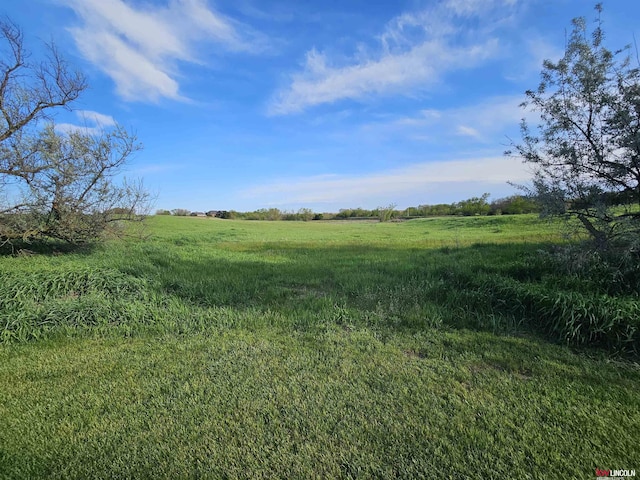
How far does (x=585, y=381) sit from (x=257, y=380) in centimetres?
346

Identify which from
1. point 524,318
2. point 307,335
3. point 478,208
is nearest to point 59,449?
point 307,335

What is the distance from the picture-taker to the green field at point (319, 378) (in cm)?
239

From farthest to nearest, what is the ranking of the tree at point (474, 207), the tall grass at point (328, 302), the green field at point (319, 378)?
the tree at point (474, 207)
the tall grass at point (328, 302)
the green field at point (319, 378)

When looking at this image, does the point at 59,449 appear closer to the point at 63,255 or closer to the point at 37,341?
the point at 37,341

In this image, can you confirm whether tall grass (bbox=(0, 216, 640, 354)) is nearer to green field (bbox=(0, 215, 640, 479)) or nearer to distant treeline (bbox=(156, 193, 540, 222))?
green field (bbox=(0, 215, 640, 479))

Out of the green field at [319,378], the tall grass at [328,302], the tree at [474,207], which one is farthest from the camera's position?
the tree at [474,207]

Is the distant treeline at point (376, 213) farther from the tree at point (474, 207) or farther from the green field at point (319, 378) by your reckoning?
the green field at point (319, 378)

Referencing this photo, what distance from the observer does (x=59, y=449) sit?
252 cm

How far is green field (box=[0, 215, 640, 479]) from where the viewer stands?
94.0 inches

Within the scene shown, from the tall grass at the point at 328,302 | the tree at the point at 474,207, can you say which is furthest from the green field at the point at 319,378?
the tree at the point at 474,207

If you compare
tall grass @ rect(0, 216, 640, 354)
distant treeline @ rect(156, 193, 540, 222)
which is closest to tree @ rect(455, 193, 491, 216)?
distant treeline @ rect(156, 193, 540, 222)

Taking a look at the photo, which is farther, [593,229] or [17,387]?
[593,229]

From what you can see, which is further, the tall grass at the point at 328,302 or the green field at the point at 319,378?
the tall grass at the point at 328,302

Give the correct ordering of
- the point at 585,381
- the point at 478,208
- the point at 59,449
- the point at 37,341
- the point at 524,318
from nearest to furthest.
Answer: the point at 59,449, the point at 585,381, the point at 37,341, the point at 524,318, the point at 478,208
